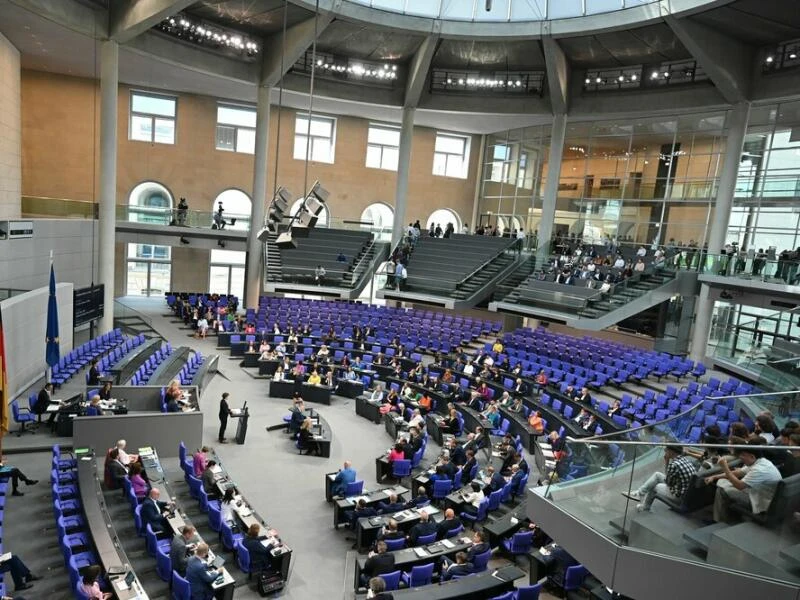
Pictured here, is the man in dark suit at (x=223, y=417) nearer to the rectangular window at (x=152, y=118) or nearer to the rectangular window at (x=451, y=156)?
the rectangular window at (x=152, y=118)

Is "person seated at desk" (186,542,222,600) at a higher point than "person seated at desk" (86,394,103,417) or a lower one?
lower

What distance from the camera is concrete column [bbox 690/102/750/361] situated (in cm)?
2111

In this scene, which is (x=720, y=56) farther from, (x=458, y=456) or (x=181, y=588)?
(x=181, y=588)

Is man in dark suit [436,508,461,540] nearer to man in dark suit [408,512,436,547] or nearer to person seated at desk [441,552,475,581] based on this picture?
man in dark suit [408,512,436,547]

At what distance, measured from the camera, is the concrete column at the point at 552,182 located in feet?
87.7

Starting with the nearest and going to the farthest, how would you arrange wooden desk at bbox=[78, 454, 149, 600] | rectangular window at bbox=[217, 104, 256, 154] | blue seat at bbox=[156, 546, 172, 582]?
wooden desk at bbox=[78, 454, 149, 600], blue seat at bbox=[156, 546, 172, 582], rectangular window at bbox=[217, 104, 256, 154]

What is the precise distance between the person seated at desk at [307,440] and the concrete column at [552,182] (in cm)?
1649

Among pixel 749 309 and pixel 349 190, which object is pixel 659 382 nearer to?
pixel 749 309

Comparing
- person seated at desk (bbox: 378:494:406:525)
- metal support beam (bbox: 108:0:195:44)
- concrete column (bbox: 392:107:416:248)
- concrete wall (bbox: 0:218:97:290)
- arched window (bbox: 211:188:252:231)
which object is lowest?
person seated at desk (bbox: 378:494:406:525)

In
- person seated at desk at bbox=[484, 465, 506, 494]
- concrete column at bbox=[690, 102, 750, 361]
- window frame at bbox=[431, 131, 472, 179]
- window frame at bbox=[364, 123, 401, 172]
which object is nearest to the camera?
person seated at desk at bbox=[484, 465, 506, 494]

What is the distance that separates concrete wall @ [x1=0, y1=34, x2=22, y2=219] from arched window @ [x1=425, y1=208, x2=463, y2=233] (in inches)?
855

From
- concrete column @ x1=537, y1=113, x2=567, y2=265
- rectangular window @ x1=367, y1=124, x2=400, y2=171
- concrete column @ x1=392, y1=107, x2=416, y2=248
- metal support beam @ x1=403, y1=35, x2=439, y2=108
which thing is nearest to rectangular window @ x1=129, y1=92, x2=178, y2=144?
rectangular window @ x1=367, y1=124, x2=400, y2=171

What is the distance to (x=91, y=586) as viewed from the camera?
6605 millimetres

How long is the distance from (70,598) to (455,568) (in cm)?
538
